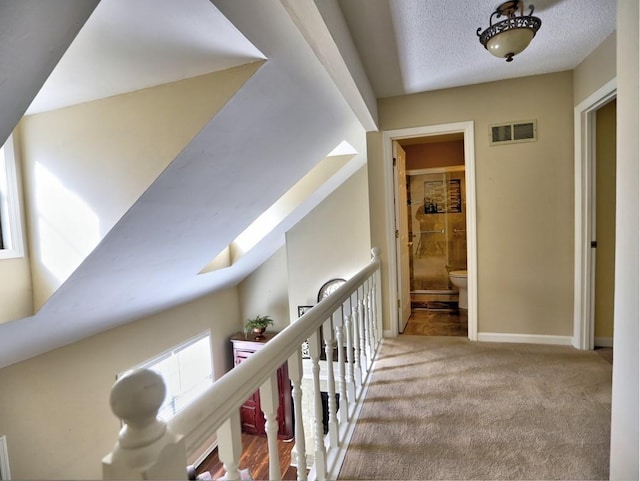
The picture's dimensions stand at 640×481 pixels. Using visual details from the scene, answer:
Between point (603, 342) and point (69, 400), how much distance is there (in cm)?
447

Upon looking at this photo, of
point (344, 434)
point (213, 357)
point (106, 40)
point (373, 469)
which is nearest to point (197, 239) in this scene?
point (106, 40)

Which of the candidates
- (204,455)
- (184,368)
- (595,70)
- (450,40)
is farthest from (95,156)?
(204,455)

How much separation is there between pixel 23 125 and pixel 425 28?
2415 millimetres

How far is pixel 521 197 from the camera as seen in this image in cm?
271

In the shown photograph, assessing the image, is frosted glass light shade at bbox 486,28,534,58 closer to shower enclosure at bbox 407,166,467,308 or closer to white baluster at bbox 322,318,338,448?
white baluster at bbox 322,318,338,448

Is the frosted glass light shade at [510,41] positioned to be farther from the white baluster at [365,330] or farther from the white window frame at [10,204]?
the white window frame at [10,204]

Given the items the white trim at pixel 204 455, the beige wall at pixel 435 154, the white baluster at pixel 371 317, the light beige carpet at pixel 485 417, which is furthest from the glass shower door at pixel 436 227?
the white trim at pixel 204 455

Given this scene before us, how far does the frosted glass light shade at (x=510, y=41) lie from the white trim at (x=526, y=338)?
2101 millimetres

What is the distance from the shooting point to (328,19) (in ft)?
4.83

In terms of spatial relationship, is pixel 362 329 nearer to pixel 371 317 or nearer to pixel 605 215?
pixel 371 317

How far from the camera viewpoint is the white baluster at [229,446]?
75cm

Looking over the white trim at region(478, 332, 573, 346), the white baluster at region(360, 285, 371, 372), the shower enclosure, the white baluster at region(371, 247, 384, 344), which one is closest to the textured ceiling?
the white baluster at region(371, 247, 384, 344)

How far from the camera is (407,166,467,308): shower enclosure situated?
4.77 m

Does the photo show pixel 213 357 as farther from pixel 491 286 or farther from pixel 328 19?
pixel 328 19
